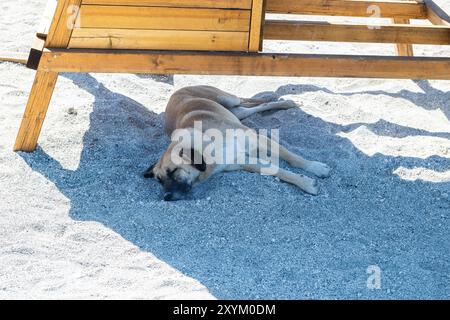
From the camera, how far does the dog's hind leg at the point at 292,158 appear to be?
5.39 meters

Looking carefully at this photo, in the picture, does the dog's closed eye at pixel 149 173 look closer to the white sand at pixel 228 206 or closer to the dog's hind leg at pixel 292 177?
the white sand at pixel 228 206

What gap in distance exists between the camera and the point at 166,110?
20.2ft

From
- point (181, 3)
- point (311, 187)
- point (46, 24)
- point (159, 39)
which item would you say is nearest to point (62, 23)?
point (46, 24)

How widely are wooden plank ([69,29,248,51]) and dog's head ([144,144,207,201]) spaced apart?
0.75 meters

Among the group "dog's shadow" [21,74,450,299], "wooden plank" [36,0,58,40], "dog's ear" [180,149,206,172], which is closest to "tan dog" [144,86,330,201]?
"dog's ear" [180,149,206,172]

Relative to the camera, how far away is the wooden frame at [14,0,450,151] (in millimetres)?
5125

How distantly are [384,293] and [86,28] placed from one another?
268 cm

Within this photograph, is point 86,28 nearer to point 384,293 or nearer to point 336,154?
point 336,154

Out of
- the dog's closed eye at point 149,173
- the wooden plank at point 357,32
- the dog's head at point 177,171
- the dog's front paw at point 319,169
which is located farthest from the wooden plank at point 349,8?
the dog's closed eye at point 149,173

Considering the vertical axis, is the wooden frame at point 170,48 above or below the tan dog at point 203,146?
above

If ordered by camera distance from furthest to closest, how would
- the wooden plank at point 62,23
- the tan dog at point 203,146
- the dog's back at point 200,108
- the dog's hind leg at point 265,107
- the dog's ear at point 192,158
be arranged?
the dog's hind leg at point 265,107 < the dog's back at point 200,108 < the dog's ear at point 192,158 < the tan dog at point 203,146 < the wooden plank at point 62,23

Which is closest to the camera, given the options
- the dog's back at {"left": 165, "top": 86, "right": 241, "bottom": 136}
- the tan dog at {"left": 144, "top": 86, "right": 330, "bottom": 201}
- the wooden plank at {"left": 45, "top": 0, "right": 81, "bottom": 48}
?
the wooden plank at {"left": 45, "top": 0, "right": 81, "bottom": 48}

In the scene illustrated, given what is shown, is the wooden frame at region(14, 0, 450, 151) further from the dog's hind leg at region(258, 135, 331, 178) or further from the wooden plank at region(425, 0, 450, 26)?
the wooden plank at region(425, 0, 450, 26)

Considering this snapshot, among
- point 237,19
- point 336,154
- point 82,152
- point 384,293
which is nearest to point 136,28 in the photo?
point 237,19
